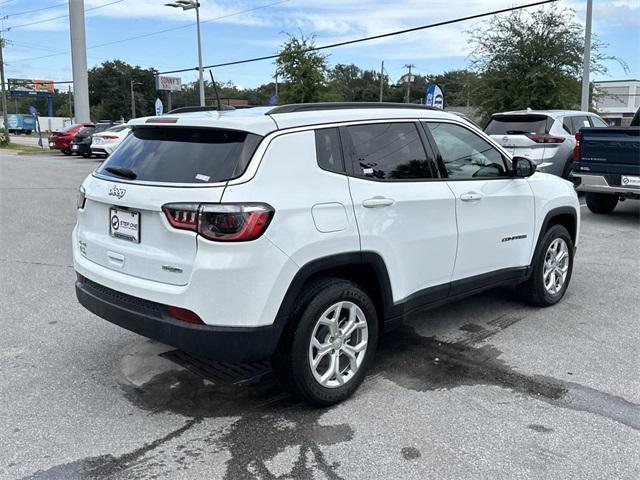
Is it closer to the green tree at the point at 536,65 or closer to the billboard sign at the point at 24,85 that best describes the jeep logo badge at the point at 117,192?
the green tree at the point at 536,65

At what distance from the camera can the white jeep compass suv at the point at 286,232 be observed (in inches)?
126

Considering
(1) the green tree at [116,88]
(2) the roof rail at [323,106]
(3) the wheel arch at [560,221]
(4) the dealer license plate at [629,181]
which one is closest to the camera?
(2) the roof rail at [323,106]

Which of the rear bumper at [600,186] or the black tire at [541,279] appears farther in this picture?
the rear bumper at [600,186]

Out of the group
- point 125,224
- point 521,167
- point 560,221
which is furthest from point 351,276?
point 560,221

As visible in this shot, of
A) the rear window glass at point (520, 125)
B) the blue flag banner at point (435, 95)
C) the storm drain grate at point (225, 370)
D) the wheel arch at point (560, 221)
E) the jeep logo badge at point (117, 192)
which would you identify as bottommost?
the storm drain grate at point (225, 370)

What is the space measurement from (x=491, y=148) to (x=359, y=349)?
2090 mm

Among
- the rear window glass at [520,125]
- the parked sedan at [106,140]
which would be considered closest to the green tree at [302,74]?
the parked sedan at [106,140]

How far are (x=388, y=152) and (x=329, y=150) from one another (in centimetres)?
55

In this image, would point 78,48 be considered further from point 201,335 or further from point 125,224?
point 201,335

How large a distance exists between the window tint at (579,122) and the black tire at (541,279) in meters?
7.50

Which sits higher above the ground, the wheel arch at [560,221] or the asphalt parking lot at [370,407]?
the wheel arch at [560,221]

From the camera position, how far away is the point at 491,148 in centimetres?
488

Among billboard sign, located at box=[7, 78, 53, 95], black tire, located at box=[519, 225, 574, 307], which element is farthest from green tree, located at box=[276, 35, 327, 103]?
billboard sign, located at box=[7, 78, 53, 95]

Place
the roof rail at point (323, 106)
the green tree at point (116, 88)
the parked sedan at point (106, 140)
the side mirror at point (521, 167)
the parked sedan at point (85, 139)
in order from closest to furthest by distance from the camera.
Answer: the roof rail at point (323, 106)
the side mirror at point (521, 167)
the parked sedan at point (106, 140)
the parked sedan at point (85, 139)
the green tree at point (116, 88)
